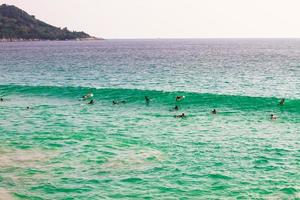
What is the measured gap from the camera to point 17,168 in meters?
26.0

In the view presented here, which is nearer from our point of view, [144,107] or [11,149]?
[11,149]

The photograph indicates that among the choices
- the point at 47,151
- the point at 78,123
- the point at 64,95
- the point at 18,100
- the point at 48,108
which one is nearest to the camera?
the point at 47,151

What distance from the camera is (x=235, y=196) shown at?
2188 cm

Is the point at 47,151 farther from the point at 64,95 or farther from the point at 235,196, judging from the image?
the point at 64,95

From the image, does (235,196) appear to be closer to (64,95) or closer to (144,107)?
(144,107)

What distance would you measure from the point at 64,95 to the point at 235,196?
42367 millimetres

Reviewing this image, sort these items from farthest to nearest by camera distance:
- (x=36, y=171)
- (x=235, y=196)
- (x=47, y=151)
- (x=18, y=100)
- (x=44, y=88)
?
(x=44, y=88), (x=18, y=100), (x=47, y=151), (x=36, y=171), (x=235, y=196)

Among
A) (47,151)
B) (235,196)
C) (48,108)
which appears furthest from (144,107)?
(235,196)

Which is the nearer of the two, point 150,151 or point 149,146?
point 150,151

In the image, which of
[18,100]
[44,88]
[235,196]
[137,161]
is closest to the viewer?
[235,196]

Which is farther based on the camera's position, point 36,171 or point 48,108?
point 48,108

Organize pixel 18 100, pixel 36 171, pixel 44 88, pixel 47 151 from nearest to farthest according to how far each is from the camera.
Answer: pixel 36 171 → pixel 47 151 → pixel 18 100 → pixel 44 88

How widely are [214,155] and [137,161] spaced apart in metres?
5.39

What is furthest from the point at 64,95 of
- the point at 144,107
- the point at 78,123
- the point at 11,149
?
the point at 11,149
